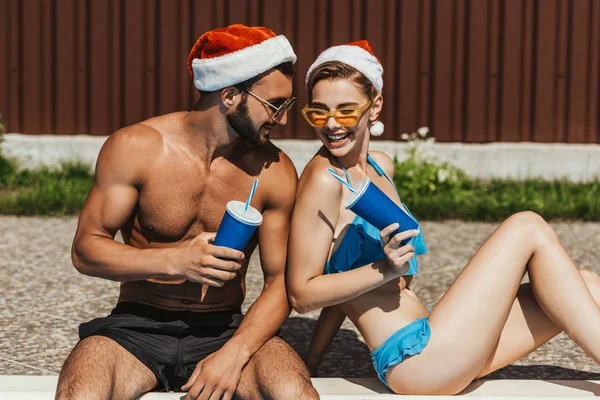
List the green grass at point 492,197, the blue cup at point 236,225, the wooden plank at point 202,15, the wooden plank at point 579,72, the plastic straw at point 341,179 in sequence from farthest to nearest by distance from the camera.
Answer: the wooden plank at point 202,15, the wooden plank at point 579,72, the green grass at point 492,197, the plastic straw at point 341,179, the blue cup at point 236,225

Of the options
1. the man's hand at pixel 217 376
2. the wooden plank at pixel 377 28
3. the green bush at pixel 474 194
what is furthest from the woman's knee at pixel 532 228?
the wooden plank at pixel 377 28

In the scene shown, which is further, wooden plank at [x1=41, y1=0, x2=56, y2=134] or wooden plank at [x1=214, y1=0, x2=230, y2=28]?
wooden plank at [x1=41, y1=0, x2=56, y2=134]

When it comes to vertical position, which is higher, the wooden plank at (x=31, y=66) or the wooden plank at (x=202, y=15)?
the wooden plank at (x=202, y=15)

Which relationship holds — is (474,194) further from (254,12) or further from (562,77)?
(254,12)

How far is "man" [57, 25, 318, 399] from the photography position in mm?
3566

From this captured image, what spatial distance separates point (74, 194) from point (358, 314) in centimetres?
512

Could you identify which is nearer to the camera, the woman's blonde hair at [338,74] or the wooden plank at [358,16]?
the woman's blonde hair at [338,74]

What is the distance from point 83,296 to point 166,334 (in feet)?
6.77

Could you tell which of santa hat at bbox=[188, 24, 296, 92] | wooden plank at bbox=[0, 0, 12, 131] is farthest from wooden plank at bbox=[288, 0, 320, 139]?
santa hat at bbox=[188, 24, 296, 92]

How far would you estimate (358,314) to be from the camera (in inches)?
146

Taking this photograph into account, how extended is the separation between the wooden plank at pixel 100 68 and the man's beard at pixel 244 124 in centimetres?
621

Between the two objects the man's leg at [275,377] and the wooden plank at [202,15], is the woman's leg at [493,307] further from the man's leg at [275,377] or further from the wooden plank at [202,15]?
the wooden plank at [202,15]

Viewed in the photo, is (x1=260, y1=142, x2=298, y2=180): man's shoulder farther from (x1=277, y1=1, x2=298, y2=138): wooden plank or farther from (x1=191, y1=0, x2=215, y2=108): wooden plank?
(x1=191, y1=0, x2=215, y2=108): wooden plank

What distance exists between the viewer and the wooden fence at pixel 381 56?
947cm
